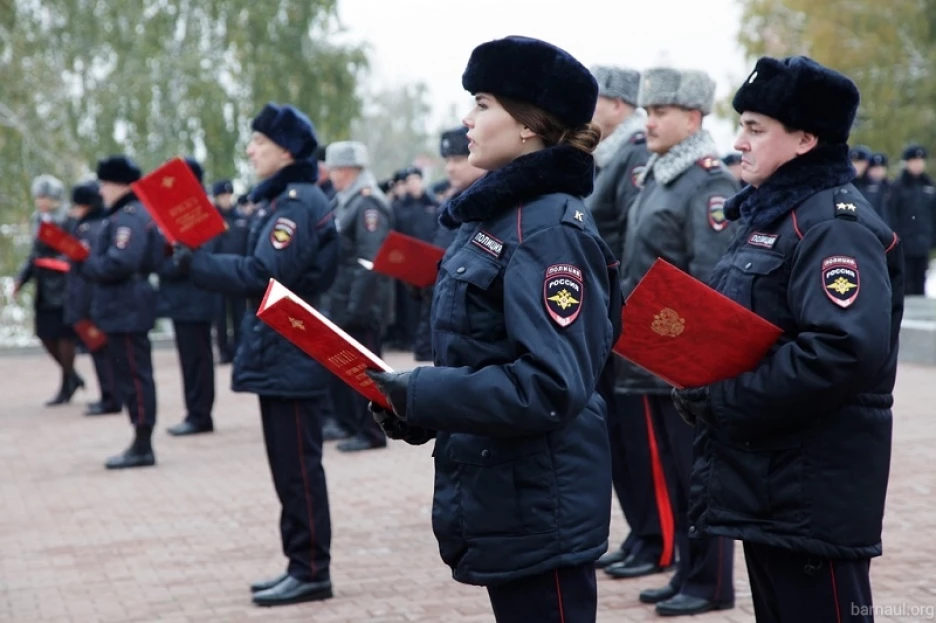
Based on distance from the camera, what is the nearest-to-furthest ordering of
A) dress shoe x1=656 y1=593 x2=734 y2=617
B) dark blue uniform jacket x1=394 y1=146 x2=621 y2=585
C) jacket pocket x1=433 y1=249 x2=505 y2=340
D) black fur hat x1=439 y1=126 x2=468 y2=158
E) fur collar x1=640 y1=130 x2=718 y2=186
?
dark blue uniform jacket x1=394 y1=146 x2=621 y2=585
jacket pocket x1=433 y1=249 x2=505 y2=340
dress shoe x1=656 y1=593 x2=734 y2=617
fur collar x1=640 y1=130 x2=718 y2=186
black fur hat x1=439 y1=126 x2=468 y2=158

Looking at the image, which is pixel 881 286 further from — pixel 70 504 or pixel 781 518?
pixel 70 504

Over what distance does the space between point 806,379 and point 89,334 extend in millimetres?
10004

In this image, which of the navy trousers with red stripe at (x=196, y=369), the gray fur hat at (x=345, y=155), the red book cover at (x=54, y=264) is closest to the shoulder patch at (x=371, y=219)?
the gray fur hat at (x=345, y=155)

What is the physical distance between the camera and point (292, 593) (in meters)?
6.23

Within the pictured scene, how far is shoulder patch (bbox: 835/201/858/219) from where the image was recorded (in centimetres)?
368

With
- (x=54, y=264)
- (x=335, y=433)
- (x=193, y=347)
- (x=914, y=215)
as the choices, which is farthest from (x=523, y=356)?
(x=914, y=215)

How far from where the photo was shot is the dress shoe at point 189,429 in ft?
38.8

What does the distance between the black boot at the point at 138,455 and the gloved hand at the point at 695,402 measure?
6.96 meters

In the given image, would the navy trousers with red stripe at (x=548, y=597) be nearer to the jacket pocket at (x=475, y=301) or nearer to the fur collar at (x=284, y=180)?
the jacket pocket at (x=475, y=301)

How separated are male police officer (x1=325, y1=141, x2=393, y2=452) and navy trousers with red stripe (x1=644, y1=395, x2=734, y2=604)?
15.6 feet

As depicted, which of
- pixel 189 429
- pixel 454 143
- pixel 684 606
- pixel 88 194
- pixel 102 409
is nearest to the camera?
pixel 684 606

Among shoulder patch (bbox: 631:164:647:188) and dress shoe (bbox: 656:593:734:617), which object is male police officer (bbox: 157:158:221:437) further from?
dress shoe (bbox: 656:593:734:617)

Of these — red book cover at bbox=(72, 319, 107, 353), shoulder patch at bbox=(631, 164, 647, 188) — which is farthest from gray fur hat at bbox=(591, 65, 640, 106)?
red book cover at bbox=(72, 319, 107, 353)

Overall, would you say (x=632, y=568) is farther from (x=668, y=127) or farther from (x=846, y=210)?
(x=846, y=210)
